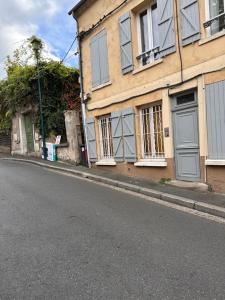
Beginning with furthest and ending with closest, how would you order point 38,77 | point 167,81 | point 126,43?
1. point 38,77
2. point 126,43
3. point 167,81

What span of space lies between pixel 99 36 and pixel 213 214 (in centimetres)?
786

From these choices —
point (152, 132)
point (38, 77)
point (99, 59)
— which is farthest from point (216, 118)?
point (38, 77)

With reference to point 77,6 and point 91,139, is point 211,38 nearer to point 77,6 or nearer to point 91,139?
point 91,139

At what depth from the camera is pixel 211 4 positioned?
8438 mm

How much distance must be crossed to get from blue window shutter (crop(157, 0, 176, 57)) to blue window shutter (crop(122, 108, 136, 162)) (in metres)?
2.17

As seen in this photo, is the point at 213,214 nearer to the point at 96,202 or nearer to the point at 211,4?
the point at 96,202

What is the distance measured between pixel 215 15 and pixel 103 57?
484 centimetres

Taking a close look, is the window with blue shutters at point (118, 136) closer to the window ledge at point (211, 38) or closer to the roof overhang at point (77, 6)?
the window ledge at point (211, 38)

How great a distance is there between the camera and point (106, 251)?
4969 millimetres

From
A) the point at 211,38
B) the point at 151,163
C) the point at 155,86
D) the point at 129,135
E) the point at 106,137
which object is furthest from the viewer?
the point at 106,137

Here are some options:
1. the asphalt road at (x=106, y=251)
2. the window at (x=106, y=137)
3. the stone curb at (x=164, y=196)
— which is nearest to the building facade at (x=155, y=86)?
the window at (x=106, y=137)

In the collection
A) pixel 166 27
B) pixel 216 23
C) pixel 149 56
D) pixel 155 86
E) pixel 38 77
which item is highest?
pixel 38 77

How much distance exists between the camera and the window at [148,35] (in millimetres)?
10289

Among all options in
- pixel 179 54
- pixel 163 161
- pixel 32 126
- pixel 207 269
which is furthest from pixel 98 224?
pixel 32 126
